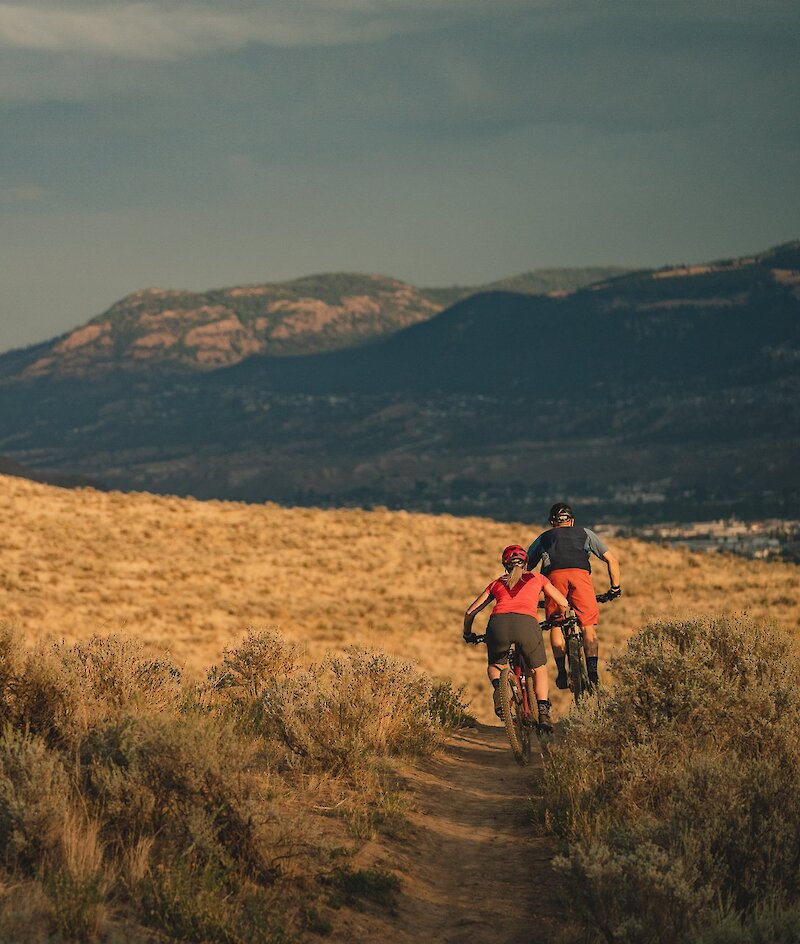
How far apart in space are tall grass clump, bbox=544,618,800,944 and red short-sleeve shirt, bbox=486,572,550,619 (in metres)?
1.02

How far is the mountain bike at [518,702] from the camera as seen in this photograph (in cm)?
1123

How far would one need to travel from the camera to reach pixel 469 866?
834 centimetres

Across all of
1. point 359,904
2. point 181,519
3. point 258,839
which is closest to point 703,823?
point 359,904

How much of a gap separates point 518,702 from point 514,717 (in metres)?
0.21

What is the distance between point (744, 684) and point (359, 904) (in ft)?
15.1

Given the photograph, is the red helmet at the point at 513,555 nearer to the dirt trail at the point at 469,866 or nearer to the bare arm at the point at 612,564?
the bare arm at the point at 612,564

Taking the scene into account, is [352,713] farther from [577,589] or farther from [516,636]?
[577,589]

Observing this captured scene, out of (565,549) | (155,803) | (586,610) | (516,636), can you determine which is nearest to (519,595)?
(516,636)

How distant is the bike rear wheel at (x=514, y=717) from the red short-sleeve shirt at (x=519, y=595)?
1.87 ft

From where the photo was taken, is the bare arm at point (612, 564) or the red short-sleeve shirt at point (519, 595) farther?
the bare arm at point (612, 564)

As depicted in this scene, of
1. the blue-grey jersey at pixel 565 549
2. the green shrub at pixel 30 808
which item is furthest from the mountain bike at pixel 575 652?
the green shrub at pixel 30 808

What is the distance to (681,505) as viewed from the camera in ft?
562

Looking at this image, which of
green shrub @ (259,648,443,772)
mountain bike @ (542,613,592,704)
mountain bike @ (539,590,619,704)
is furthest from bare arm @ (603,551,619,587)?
green shrub @ (259,648,443,772)

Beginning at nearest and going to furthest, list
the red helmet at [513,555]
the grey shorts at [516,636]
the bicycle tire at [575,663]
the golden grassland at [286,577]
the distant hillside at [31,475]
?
1. the grey shorts at [516,636]
2. the red helmet at [513,555]
3. the bicycle tire at [575,663]
4. the golden grassland at [286,577]
5. the distant hillside at [31,475]
